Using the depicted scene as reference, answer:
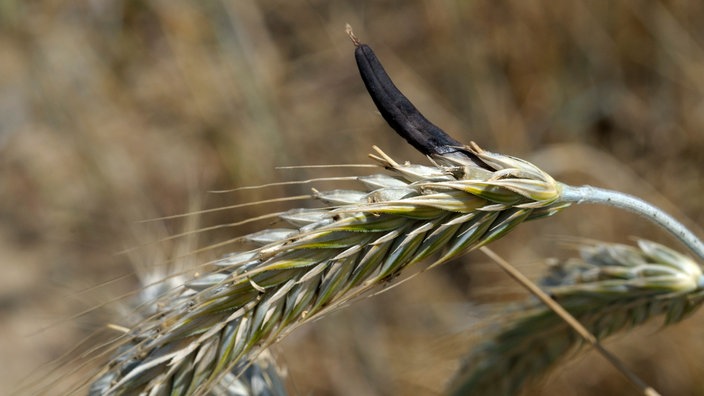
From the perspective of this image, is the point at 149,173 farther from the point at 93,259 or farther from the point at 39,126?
the point at 39,126

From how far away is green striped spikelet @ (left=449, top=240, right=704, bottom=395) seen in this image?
1.31 meters

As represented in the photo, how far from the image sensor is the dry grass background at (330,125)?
9.99 ft

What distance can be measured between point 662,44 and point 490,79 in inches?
30.2

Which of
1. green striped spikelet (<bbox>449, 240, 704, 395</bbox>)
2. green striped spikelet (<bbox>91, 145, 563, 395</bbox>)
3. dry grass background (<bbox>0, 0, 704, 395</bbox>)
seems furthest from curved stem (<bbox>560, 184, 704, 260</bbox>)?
dry grass background (<bbox>0, 0, 704, 395</bbox>)

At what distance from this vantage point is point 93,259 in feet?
14.2

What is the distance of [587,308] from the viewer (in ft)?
4.67

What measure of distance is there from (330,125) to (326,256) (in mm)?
3181

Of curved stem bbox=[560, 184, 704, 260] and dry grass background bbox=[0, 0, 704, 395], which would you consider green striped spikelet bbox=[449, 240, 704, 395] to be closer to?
curved stem bbox=[560, 184, 704, 260]

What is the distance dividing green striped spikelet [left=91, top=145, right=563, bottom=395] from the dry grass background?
137 centimetres

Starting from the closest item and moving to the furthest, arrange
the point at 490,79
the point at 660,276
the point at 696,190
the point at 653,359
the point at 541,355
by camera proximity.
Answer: the point at 660,276 → the point at 541,355 → the point at 653,359 → the point at 696,190 → the point at 490,79

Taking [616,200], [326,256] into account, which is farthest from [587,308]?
[326,256]

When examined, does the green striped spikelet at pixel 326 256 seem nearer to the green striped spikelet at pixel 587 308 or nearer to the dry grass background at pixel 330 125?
the green striped spikelet at pixel 587 308

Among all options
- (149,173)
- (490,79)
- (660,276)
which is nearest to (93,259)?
(149,173)

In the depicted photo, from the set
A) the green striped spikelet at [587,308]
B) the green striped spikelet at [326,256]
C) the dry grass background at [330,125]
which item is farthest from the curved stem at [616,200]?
the dry grass background at [330,125]
